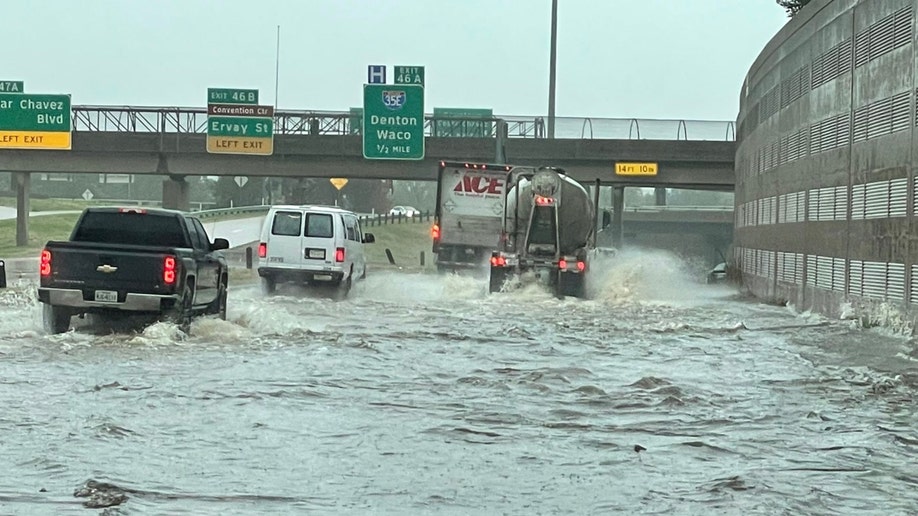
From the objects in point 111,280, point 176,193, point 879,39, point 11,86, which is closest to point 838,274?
point 879,39

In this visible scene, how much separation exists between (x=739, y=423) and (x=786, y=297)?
20869mm

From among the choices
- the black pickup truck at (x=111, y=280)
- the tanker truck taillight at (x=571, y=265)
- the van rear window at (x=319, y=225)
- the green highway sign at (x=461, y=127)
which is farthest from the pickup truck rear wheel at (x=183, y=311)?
the green highway sign at (x=461, y=127)

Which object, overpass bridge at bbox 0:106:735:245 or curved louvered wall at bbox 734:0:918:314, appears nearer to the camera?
curved louvered wall at bbox 734:0:918:314

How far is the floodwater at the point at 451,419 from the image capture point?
28.3ft

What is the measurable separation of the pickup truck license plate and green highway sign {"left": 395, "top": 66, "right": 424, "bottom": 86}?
1272 inches

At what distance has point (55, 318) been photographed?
1752 centimetres

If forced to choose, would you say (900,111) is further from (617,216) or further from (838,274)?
(617,216)

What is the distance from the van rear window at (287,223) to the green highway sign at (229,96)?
944 inches

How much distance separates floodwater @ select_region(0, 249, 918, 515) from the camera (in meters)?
8.62

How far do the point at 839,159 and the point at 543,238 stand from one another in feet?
23.5

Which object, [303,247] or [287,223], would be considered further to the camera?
[287,223]

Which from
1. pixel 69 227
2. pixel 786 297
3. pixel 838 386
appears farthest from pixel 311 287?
pixel 69 227

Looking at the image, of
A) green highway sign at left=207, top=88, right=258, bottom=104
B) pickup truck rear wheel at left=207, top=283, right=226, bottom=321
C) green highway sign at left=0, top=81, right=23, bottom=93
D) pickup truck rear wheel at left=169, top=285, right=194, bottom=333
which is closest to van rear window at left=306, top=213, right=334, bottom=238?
pickup truck rear wheel at left=207, top=283, right=226, bottom=321

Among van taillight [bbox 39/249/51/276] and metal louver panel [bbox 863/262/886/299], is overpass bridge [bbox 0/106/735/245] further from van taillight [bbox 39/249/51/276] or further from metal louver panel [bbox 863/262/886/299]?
van taillight [bbox 39/249/51/276]
